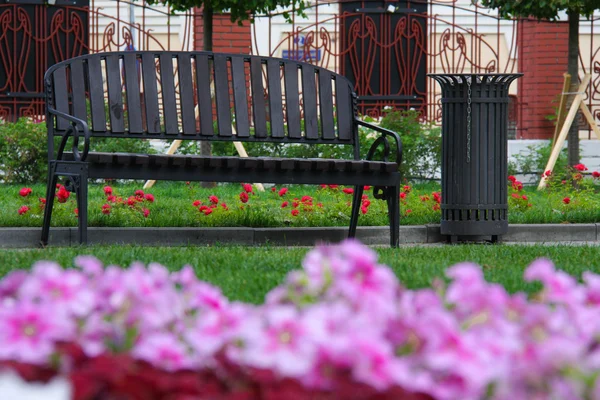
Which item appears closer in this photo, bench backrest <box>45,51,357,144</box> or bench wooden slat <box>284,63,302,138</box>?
bench backrest <box>45,51,357,144</box>

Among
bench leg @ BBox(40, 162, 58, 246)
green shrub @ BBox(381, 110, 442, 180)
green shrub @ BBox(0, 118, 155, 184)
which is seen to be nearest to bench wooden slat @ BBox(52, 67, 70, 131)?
bench leg @ BBox(40, 162, 58, 246)

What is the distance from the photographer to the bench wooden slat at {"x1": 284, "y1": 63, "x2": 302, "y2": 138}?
752 cm

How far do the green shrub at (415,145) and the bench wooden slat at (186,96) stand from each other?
5174mm

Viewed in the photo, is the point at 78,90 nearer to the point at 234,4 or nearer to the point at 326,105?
the point at 326,105

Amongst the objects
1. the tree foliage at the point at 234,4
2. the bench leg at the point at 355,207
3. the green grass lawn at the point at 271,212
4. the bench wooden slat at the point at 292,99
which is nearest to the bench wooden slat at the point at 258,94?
the bench wooden slat at the point at 292,99

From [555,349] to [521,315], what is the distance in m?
0.35

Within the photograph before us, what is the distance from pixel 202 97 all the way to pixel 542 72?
8.80m

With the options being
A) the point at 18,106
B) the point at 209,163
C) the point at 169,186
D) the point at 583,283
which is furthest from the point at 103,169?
the point at 18,106

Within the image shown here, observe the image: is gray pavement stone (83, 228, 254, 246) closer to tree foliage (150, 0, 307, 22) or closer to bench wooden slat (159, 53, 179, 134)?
bench wooden slat (159, 53, 179, 134)

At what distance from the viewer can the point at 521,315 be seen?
2.20 meters

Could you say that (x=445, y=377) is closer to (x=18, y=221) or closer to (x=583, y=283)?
(x=583, y=283)

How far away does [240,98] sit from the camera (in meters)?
7.52

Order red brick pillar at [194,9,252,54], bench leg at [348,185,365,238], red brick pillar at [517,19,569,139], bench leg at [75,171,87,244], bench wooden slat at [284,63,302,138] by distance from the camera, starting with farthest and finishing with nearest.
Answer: red brick pillar at [517,19,569,139] < red brick pillar at [194,9,252,54] < bench wooden slat at [284,63,302,138] < bench leg at [348,185,365,238] < bench leg at [75,171,87,244]

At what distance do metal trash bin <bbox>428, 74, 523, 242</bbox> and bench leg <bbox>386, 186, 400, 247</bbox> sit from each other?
833mm
